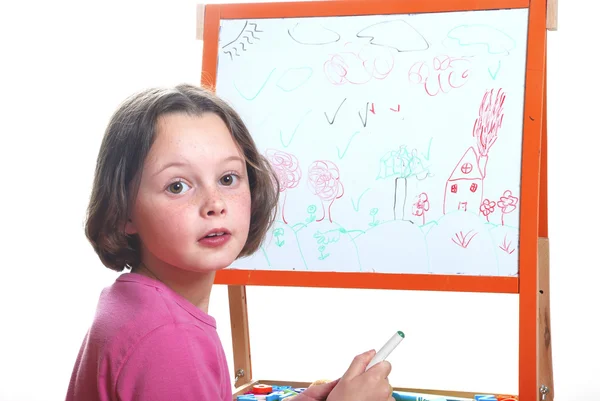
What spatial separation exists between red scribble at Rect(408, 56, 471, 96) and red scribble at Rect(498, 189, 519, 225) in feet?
0.88

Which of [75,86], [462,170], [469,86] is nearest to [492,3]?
[469,86]

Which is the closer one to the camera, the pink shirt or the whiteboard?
the pink shirt

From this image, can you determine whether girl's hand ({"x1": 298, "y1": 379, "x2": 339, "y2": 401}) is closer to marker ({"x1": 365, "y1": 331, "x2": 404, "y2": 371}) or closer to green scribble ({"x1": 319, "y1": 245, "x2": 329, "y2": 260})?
marker ({"x1": 365, "y1": 331, "x2": 404, "y2": 371})

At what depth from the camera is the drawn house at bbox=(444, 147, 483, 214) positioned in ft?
6.03

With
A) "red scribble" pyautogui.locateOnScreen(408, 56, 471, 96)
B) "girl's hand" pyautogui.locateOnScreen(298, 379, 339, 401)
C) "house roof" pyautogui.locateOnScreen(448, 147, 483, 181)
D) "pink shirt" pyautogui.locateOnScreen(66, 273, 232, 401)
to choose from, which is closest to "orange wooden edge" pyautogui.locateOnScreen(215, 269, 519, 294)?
"house roof" pyautogui.locateOnScreen(448, 147, 483, 181)

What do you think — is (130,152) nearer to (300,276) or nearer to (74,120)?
(300,276)

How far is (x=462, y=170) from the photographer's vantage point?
1853 mm

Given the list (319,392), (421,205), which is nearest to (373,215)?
(421,205)

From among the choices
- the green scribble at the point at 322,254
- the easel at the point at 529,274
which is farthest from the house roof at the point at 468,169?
the green scribble at the point at 322,254

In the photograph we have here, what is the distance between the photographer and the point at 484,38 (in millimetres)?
1874

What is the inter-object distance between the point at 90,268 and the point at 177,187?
1.85 metres

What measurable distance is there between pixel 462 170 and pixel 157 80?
4.32 feet

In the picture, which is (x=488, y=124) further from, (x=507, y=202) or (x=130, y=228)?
(x=130, y=228)

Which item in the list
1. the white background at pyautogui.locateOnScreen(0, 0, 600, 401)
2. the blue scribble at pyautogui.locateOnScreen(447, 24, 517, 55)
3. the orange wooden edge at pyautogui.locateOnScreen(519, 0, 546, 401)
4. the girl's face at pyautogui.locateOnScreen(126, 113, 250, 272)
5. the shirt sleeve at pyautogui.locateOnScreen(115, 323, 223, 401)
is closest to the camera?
the shirt sleeve at pyautogui.locateOnScreen(115, 323, 223, 401)
